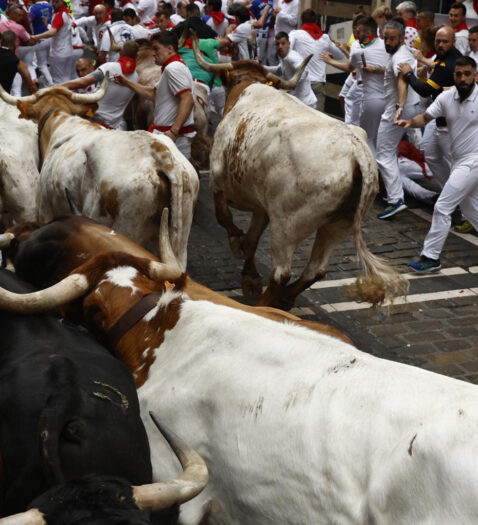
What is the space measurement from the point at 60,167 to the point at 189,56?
5.69 metres

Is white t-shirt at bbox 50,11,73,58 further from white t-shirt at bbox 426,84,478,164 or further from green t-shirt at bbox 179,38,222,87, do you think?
white t-shirt at bbox 426,84,478,164

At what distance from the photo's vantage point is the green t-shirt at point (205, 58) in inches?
476

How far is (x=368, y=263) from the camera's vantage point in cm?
730

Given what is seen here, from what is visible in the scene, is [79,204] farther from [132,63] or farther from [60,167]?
[132,63]

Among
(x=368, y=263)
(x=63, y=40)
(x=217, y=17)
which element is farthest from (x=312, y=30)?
(x=368, y=263)

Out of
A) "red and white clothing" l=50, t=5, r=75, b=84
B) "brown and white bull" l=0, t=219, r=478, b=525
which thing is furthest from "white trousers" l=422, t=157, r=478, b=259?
"red and white clothing" l=50, t=5, r=75, b=84

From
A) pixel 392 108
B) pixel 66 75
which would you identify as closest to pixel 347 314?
pixel 392 108

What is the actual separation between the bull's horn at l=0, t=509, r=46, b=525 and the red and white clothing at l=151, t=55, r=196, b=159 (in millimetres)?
7092

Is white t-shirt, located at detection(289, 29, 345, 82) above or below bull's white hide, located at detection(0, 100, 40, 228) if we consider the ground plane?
below

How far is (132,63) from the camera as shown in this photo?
10.6 m

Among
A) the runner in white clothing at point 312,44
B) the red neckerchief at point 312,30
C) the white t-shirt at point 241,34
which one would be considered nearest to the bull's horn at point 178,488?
the runner in white clothing at point 312,44

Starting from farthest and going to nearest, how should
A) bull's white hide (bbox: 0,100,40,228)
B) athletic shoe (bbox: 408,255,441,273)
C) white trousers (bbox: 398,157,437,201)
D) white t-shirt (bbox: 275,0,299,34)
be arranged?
white t-shirt (bbox: 275,0,299,34), white trousers (bbox: 398,157,437,201), athletic shoe (bbox: 408,255,441,273), bull's white hide (bbox: 0,100,40,228)

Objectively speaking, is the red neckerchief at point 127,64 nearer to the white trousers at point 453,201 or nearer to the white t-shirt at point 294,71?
the white t-shirt at point 294,71

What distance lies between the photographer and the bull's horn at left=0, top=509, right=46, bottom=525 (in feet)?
8.29
